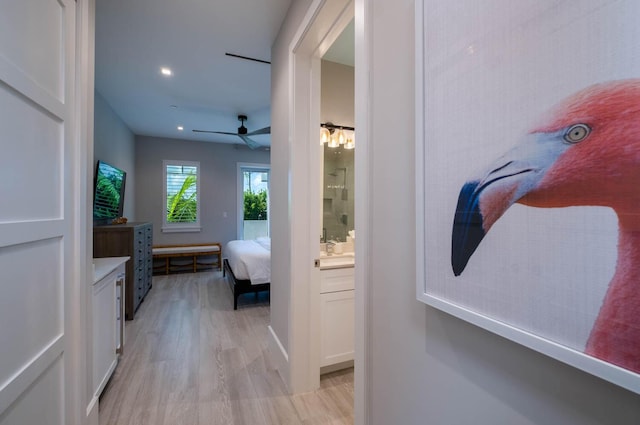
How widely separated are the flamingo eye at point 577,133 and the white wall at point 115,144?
453 centimetres

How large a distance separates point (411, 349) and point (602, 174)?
0.65 meters

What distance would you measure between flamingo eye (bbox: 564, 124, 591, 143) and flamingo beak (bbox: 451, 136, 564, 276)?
2 cm

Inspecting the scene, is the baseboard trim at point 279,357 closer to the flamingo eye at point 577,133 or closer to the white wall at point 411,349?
the white wall at point 411,349

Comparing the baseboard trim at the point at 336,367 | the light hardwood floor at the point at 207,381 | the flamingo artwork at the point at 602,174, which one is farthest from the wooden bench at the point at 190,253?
the flamingo artwork at the point at 602,174

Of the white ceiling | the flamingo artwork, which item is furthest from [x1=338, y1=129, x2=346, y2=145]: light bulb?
the flamingo artwork

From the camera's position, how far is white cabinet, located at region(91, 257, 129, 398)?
173 cm

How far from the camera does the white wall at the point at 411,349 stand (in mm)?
504

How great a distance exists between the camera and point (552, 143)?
0.49 meters

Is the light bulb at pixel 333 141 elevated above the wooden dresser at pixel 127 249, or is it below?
above

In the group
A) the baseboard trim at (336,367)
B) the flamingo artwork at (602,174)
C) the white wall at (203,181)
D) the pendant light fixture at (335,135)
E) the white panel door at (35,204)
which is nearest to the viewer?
the flamingo artwork at (602,174)

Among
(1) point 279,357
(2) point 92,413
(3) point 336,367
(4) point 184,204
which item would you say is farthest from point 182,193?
(3) point 336,367

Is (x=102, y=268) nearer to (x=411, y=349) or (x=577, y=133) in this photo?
(x=411, y=349)

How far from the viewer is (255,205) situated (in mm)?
6734

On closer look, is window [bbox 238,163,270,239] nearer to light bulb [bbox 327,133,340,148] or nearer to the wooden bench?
the wooden bench
